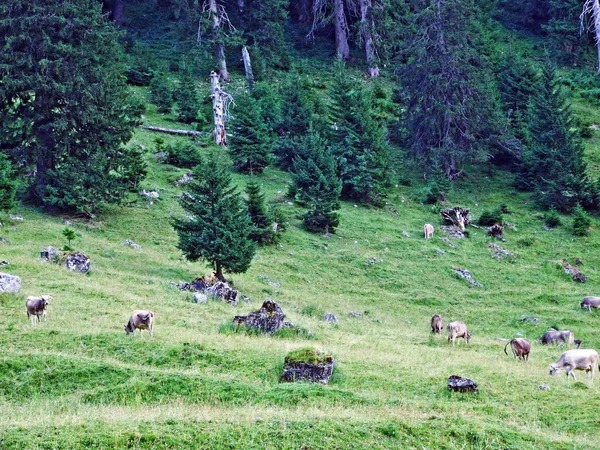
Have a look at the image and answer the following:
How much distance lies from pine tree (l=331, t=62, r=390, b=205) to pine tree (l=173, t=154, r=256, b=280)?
1769 cm

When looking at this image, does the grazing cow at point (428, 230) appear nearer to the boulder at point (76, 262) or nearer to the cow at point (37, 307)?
the boulder at point (76, 262)

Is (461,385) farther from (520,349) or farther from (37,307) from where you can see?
(37,307)

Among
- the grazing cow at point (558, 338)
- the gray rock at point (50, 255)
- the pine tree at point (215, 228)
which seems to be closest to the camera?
the grazing cow at point (558, 338)

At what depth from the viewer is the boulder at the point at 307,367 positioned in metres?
18.1

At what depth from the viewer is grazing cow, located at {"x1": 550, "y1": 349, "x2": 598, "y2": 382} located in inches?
815

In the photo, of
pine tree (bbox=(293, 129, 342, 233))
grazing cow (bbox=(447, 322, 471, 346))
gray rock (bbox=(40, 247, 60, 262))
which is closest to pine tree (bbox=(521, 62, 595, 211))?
pine tree (bbox=(293, 129, 342, 233))

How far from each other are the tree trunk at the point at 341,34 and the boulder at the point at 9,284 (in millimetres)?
56829

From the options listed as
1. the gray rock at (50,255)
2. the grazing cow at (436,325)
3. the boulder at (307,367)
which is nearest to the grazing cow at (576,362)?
the grazing cow at (436,325)

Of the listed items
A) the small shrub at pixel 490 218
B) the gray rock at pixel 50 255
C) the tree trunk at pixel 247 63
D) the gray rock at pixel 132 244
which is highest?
the tree trunk at pixel 247 63

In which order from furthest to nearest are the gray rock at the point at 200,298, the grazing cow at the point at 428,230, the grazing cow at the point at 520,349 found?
the grazing cow at the point at 428,230, the gray rock at the point at 200,298, the grazing cow at the point at 520,349

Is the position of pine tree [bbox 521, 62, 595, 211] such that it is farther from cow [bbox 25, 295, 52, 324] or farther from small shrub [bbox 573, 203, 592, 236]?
cow [bbox 25, 295, 52, 324]

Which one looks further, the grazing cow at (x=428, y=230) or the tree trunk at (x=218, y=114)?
the tree trunk at (x=218, y=114)

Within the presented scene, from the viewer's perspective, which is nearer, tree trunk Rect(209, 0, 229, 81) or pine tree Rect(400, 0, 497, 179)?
pine tree Rect(400, 0, 497, 179)

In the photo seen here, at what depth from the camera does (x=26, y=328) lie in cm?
2025
